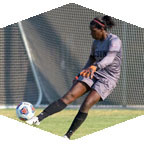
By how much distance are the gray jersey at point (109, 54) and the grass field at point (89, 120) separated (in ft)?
3.94

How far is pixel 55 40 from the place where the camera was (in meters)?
13.9

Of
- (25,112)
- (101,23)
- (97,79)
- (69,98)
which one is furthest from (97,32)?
(25,112)

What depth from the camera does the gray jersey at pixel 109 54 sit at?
7.99 m

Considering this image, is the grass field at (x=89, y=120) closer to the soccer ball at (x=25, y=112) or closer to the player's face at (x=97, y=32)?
the soccer ball at (x=25, y=112)

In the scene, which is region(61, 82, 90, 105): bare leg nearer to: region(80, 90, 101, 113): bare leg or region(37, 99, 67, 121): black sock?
region(37, 99, 67, 121): black sock

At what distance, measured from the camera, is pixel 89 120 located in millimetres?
10977

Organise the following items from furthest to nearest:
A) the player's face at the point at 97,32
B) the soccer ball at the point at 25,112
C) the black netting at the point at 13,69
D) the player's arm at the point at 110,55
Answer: the black netting at the point at 13,69
the soccer ball at the point at 25,112
the player's face at the point at 97,32
the player's arm at the point at 110,55

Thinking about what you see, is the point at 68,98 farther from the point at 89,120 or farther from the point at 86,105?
the point at 89,120

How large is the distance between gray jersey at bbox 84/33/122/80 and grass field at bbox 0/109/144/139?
3.94 feet

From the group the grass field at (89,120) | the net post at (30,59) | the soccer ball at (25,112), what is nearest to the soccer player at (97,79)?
the soccer ball at (25,112)

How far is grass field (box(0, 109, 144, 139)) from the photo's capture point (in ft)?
31.0

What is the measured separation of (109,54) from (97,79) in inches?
17.7

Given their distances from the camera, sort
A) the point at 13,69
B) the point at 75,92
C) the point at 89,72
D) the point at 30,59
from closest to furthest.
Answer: the point at 89,72 < the point at 75,92 < the point at 13,69 < the point at 30,59

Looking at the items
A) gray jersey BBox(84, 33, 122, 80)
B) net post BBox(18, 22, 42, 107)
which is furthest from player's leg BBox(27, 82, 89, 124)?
net post BBox(18, 22, 42, 107)
